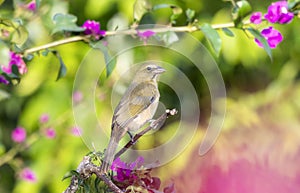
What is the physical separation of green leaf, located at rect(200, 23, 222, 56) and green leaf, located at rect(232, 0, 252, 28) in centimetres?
5

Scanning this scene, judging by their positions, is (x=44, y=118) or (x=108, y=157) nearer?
(x=108, y=157)

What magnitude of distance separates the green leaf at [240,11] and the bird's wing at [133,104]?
1.98 feet

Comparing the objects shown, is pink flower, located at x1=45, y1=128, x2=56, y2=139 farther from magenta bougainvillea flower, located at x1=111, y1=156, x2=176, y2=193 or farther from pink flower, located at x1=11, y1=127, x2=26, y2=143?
magenta bougainvillea flower, located at x1=111, y1=156, x2=176, y2=193

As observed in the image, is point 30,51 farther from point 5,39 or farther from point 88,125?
point 88,125

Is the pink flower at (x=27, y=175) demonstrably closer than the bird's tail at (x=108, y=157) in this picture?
No

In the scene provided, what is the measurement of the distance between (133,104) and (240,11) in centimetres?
67

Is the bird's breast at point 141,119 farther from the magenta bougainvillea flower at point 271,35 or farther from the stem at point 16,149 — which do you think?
the stem at point 16,149

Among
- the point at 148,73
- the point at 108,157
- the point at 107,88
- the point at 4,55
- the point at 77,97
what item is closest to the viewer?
the point at 108,157

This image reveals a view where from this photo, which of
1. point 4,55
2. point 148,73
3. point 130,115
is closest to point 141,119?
point 130,115

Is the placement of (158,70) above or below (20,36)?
below

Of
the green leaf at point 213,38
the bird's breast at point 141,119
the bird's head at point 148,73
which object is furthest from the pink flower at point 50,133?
the bird's breast at point 141,119

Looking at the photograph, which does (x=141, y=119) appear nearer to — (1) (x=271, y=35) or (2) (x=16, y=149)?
(1) (x=271, y=35)

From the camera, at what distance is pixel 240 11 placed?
1457mm

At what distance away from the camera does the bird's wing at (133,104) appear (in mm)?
834
